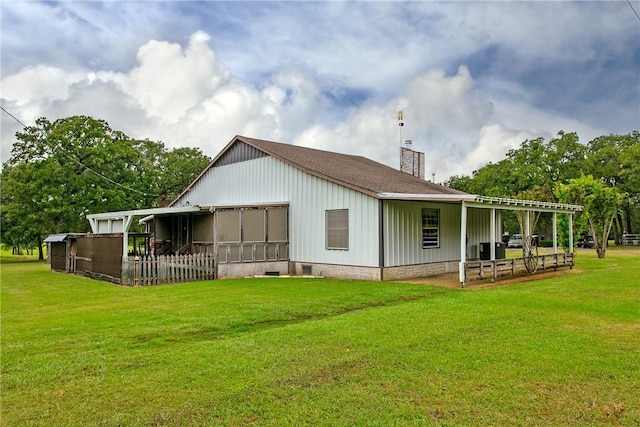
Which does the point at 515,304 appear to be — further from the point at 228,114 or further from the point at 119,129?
the point at 119,129

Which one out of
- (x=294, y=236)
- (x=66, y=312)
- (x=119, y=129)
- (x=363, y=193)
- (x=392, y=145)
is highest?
(x=119, y=129)

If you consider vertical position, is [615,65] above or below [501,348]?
above

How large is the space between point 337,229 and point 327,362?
10.7 metres

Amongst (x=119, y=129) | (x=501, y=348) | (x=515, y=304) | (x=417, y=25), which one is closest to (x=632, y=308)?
(x=515, y=304)

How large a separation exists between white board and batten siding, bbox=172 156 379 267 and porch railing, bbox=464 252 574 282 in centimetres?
300

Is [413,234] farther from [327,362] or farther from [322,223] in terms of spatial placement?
[327,362]

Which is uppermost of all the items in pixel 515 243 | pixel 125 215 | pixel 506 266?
pixel 125 215

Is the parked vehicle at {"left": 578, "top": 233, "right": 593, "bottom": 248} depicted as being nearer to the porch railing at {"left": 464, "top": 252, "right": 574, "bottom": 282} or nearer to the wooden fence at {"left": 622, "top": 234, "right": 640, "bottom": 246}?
the wooden fence at {"left": 622, "top": 234, "right": 640, "bottom": 246}

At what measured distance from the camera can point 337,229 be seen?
641 inches

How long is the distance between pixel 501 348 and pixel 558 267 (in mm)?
14333

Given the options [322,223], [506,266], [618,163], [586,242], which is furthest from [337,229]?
[618,163]

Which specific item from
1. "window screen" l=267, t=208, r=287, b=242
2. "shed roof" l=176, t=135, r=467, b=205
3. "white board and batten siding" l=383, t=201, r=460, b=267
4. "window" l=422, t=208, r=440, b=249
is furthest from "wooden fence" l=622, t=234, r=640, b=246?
"window screen" l=267, t=208, r=287, b=242

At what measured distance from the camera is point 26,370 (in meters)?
5.51

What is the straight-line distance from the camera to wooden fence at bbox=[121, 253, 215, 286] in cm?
1496
